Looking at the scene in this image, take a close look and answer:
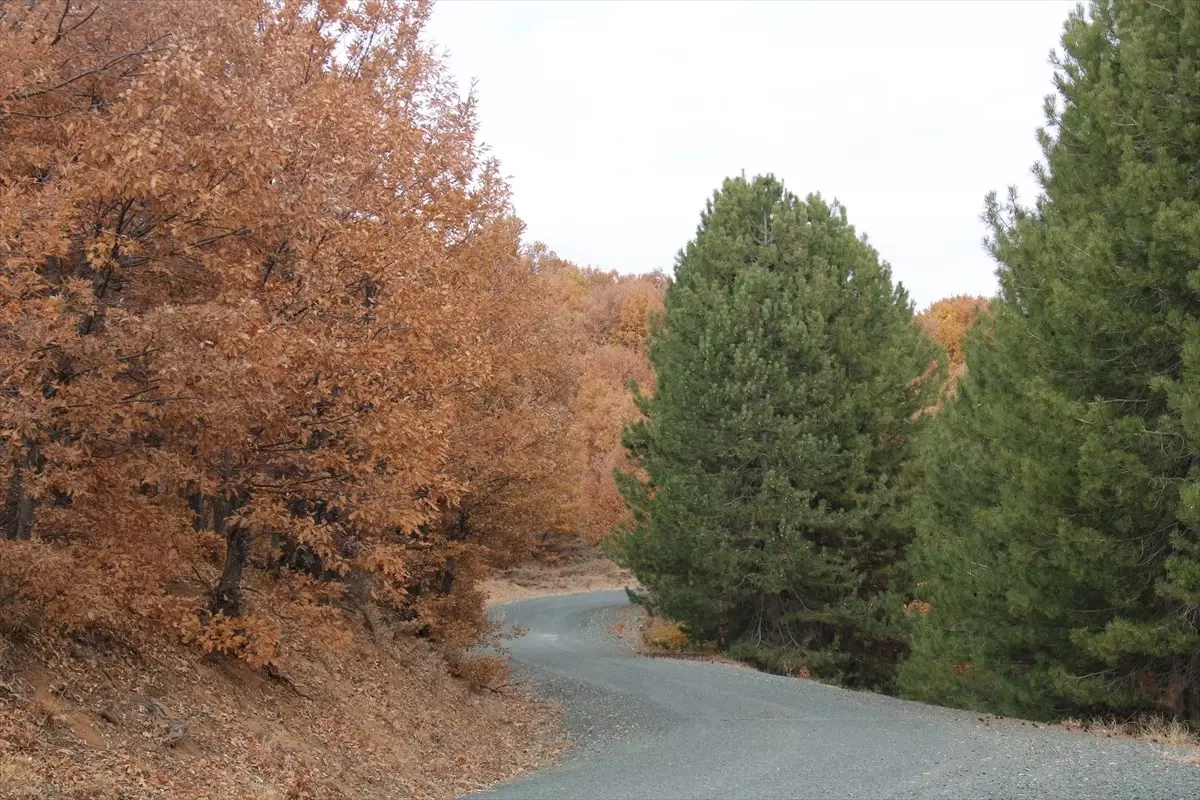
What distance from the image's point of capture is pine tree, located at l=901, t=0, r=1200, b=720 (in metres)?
11.0

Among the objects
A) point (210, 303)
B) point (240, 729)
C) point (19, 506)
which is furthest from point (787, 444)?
point (19, 506)

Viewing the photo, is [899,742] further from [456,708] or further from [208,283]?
[208,283]

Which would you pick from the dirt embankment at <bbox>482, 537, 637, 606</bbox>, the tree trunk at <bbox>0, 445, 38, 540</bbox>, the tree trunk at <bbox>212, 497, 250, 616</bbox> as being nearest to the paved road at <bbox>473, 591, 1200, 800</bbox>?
the tree trunk at <bbox>212, 497, 250, 616</bbox>

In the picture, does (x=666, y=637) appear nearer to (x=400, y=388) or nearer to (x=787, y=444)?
(x=787, y=444)

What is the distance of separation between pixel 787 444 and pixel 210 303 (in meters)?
15.3

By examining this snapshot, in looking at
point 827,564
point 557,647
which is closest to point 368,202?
point 827,564

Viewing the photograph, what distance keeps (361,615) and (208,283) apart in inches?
323

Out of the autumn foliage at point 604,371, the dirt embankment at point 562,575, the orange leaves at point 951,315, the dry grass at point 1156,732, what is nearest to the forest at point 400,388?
the dry grass at point 1156,732

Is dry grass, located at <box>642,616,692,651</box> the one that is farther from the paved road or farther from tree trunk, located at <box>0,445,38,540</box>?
tree trunk, located at <box>0,445,38,540</box>

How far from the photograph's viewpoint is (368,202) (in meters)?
9.99

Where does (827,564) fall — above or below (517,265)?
below

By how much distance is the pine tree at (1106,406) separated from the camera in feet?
36.2

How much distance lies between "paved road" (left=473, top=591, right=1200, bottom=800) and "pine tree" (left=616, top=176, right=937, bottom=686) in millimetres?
2429

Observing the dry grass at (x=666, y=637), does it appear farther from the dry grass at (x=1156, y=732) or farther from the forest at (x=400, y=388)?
the dry grass at (x=1156, y=732)
